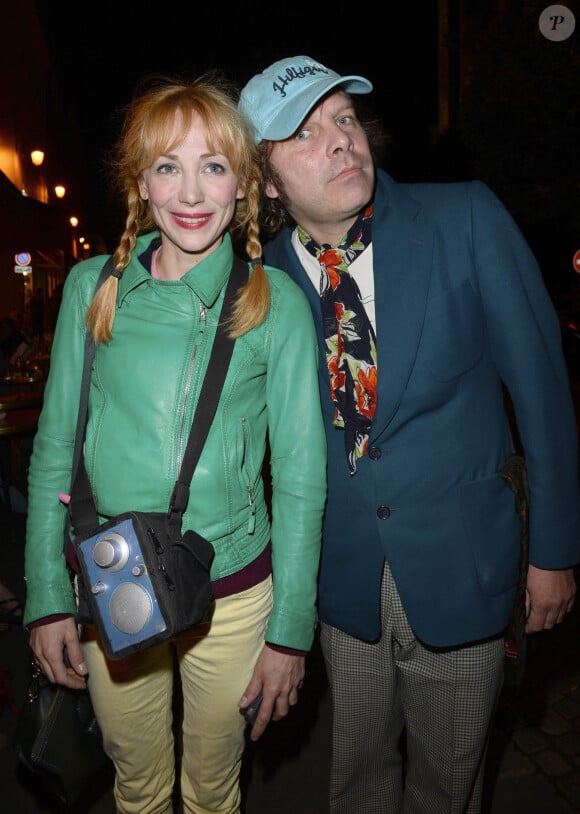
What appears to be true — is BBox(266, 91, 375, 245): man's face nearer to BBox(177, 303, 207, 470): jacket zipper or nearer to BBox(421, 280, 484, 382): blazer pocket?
BBox(421, 280, 484, 382): blazer pocket

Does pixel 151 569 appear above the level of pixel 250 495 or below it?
below

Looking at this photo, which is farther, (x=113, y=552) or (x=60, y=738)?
(x=60, y=738)

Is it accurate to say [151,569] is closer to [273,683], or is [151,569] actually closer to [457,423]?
[273,683]

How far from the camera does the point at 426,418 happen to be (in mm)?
1931

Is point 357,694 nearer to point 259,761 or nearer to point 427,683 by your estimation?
point 427,683

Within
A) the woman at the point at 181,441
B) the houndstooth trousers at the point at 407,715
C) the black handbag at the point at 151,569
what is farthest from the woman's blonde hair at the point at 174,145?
the houndstooth trousers at the point at 407,715

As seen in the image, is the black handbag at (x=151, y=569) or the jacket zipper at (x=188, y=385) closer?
the black handbag at (x=151, y=569)

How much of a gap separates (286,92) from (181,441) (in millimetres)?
1155

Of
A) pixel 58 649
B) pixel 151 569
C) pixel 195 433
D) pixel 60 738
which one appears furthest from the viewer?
pixel 60 738

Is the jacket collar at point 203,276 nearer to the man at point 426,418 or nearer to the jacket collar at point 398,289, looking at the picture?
the man at point 426,418

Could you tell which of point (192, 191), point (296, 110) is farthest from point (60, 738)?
point (296, 110)

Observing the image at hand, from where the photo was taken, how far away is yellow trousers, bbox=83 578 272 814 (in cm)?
192

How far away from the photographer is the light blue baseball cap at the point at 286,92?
6.63 ft

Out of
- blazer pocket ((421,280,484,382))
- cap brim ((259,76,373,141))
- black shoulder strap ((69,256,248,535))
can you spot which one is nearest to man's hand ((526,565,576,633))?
blazer pocket ((421,280,484,382))
